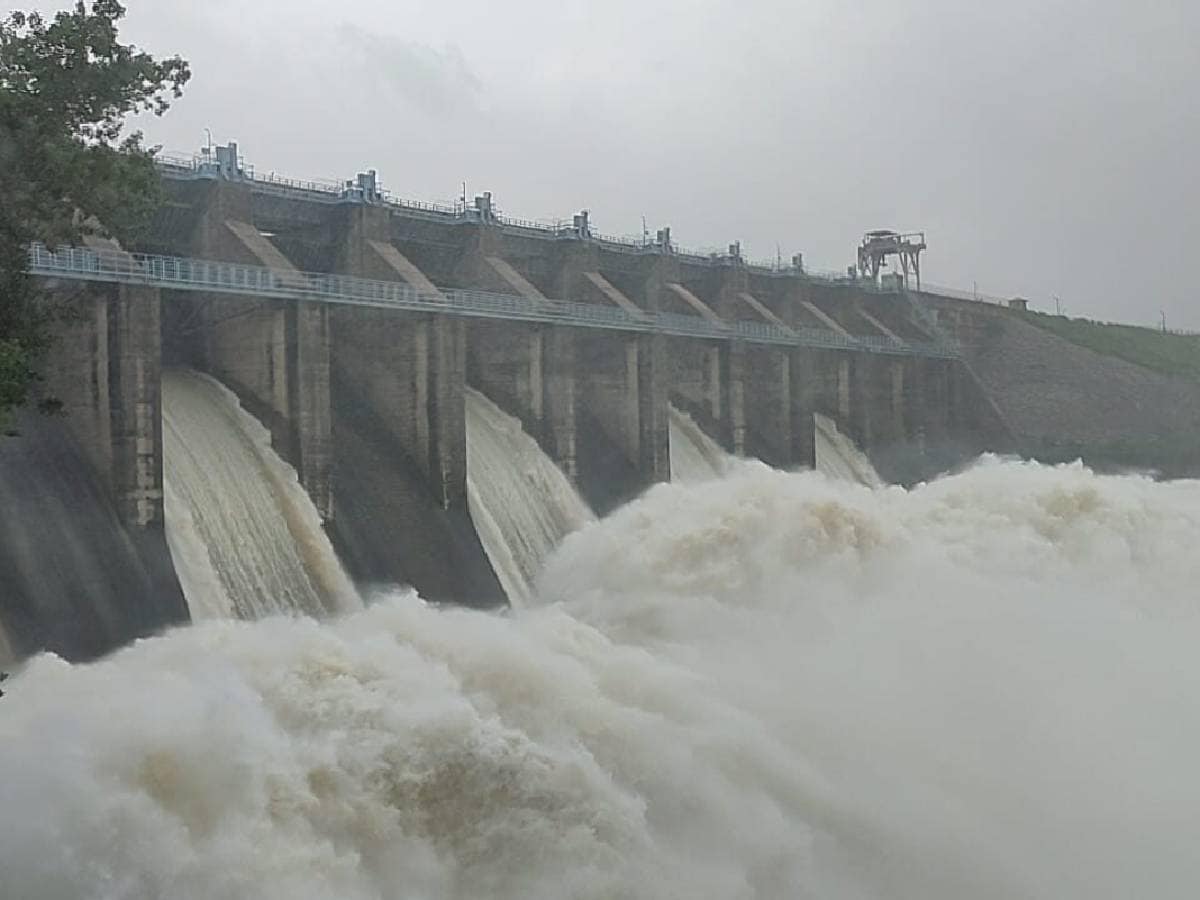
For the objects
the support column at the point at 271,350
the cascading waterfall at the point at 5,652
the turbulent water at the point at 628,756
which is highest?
the support column at the point at 271,350

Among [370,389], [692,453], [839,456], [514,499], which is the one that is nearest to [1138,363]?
[839,456]

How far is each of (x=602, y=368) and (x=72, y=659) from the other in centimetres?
1728

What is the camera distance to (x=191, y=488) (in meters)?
19.3

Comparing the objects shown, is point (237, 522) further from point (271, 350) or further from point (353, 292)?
point (353, 292)

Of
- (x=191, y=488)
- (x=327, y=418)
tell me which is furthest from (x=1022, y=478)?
(x=191, y=488)

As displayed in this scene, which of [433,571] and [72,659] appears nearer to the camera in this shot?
[72,659]

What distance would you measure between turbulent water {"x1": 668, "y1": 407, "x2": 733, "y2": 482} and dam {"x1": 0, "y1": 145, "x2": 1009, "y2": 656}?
0.23 ft

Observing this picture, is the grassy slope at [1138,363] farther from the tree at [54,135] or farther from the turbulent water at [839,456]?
the tree at [54,135]

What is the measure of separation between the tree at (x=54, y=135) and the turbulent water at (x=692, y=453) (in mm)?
21610

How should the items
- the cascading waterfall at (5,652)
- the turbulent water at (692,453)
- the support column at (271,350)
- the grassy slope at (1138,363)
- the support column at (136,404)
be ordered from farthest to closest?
the grassy slope at (1138,363)
the turbulent water at (692,453)
the support column at (271,350)
the support column at (136,404)
the cascading waterfall at (5,652)

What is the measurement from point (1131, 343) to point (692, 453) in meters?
26.6

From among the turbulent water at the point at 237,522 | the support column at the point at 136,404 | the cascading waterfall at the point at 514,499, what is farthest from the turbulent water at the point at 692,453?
the support column at the point at 136,404

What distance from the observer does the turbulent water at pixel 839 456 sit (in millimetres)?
39375

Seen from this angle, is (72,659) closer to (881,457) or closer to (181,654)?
(181,654)
